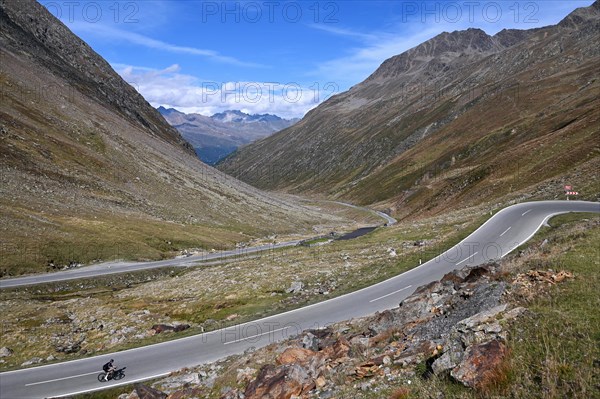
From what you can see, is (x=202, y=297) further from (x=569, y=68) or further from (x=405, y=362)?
(x=569, y=68)

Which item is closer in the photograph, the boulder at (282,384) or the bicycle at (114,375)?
the boulder at (282,384)

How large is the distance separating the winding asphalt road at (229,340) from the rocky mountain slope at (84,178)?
110ft

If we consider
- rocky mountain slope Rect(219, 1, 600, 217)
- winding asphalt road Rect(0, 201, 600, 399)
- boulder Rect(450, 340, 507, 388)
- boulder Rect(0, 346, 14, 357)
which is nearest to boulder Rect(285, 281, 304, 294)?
winding asphalt road Rect(0, 201, 600, 399)

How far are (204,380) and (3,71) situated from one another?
11915cm

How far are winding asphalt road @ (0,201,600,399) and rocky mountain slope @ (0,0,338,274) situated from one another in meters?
33.5

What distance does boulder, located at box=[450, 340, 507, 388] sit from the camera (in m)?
8.49

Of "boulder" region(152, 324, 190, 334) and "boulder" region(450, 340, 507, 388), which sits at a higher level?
"boulder" region(450, 340, 507, 388)

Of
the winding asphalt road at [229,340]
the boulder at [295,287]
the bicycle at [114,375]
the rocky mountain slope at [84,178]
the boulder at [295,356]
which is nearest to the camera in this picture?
the boulder at [295,356]

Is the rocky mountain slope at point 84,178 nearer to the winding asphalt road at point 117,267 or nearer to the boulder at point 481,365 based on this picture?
the winding asphalt road at point 117,267

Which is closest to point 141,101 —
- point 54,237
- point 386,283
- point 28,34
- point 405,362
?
point 28,34

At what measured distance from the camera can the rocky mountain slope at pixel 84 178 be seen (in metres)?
56.9

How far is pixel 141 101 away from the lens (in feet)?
578

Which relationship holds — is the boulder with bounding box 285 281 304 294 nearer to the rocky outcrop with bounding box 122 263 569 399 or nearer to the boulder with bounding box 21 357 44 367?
the rocky outcrop with bounding box 122 263 569 399

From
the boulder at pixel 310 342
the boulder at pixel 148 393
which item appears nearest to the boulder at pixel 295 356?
the boulder at pixel 310 342
